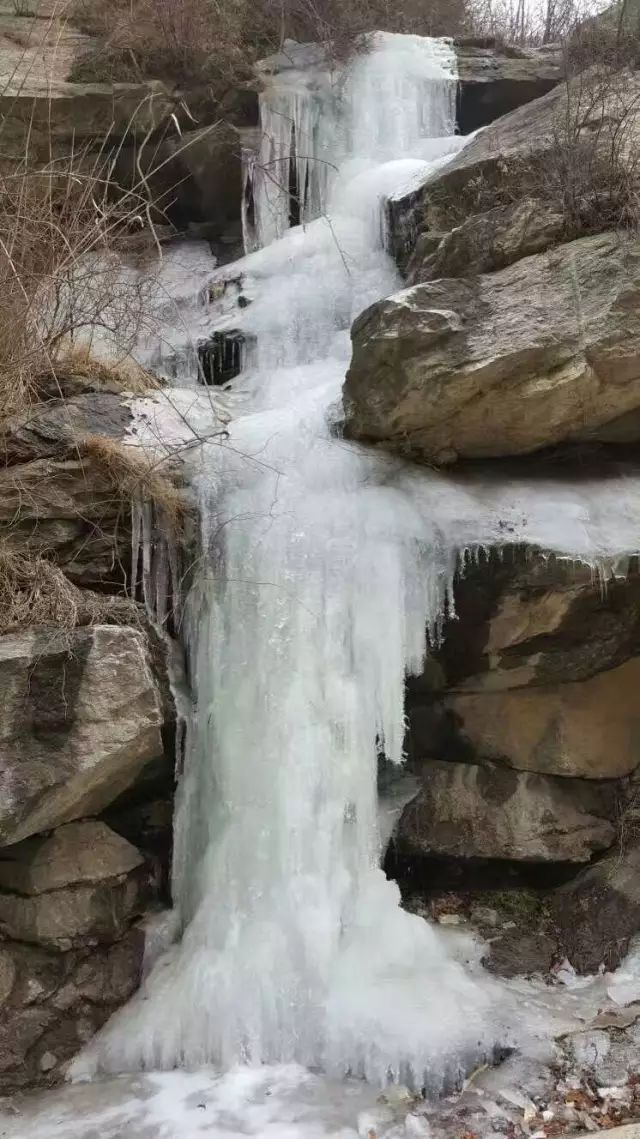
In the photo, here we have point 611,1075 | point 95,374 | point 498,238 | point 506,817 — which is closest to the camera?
point 611,1075

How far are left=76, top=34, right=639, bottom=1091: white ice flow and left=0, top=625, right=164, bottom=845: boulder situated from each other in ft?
1.49

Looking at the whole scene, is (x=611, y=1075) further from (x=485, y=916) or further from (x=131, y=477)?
(x=131, y=477)

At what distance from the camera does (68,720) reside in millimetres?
3426

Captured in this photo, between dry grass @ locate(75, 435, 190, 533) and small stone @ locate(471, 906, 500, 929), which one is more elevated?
dry grass @ locate(75, 435, 190, 533)

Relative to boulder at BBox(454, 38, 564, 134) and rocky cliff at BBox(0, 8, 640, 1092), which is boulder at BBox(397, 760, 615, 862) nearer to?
rocky cliff at BBox(0, 8, 640, 1092)

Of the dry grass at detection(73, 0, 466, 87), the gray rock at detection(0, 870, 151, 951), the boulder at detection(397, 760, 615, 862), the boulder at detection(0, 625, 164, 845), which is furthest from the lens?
the dry grass at detection(73, 0, 466, 87)

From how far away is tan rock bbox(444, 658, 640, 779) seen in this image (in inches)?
175

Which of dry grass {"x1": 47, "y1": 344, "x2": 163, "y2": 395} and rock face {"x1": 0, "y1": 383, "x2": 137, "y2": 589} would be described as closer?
rock face {"x1": 0, "y1": 383, "x2": 137, "y2": 589}

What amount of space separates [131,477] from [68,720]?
4.27 feet

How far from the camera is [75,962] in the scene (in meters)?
3.60

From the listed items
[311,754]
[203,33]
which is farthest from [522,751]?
[203,33]

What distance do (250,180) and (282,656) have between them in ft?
18.5

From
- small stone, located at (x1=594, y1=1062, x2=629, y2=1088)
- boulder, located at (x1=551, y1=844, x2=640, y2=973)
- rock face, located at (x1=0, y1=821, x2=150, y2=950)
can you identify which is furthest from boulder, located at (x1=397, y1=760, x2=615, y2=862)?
rock face, located at (x1=0, y1=821, x2=150, y2=950)

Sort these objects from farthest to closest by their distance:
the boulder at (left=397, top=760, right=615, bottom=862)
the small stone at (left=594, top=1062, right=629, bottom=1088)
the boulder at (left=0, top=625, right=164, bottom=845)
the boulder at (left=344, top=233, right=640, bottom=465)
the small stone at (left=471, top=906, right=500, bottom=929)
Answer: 1. the boulder at (left=397, top=760, right=615, bottom=862)
2. the small stone at (left=471, top=906, right=500, bottom=929)
3. the boulder at (left=344, top=233, right=640, bottom=465)
4. the boulder at (left=0, top=625, right=164, bottom=845)
5. the small stone at (left=594, top=1062, right=629, bottom=1088)
